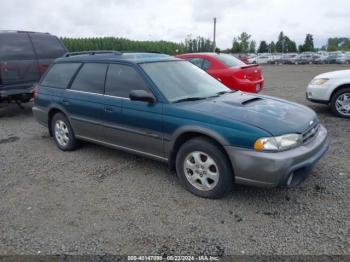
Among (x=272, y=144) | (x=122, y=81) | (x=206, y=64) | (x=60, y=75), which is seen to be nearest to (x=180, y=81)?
(x=122, y=81)

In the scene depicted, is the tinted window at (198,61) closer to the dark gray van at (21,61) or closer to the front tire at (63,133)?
the dark gray van at (21,61)

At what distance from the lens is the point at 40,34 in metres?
8.62

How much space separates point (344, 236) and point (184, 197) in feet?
5.52

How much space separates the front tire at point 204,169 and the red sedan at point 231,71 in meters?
4.58

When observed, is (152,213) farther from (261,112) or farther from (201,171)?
(261,112)

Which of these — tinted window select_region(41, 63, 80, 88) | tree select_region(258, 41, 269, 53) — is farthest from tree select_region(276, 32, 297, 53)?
tinted window select_region(41, 63, 80, 88)

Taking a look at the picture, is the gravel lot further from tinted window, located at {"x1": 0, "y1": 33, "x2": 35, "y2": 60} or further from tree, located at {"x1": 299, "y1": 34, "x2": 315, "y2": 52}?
tree, located at {"x1": 299, "y1": 34, "x2": 315, "y2": 52}

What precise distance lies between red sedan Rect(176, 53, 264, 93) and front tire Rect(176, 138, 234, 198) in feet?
15.0

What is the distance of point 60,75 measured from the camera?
5508 mm

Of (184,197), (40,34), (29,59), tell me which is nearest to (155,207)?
(184,197)

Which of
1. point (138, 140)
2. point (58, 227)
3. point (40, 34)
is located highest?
point (40, 34)

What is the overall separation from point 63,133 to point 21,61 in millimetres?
3545

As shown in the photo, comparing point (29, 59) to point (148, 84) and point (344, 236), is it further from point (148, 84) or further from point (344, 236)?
point (344, 236)

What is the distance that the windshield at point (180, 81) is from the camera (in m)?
4.11
